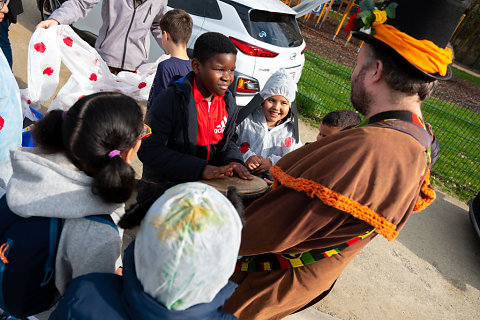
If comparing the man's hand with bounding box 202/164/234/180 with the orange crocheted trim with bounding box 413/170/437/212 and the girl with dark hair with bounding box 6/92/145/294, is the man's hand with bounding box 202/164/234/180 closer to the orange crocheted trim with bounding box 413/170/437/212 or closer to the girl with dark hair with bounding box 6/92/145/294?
the girl with dark hair with bounding box 6/92/145/294

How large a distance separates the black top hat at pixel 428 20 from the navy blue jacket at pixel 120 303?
1.14m

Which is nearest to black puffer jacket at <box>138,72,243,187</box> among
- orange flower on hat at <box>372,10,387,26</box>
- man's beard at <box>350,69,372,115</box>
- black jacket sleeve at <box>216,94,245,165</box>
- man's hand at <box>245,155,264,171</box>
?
black jacket sleeve at <box>216,94,245,165</box>

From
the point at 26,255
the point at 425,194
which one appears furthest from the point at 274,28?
the point at 26,255

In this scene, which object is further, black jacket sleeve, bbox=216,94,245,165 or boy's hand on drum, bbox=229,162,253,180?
black jacket sleeve, bbox=216,94,245,165

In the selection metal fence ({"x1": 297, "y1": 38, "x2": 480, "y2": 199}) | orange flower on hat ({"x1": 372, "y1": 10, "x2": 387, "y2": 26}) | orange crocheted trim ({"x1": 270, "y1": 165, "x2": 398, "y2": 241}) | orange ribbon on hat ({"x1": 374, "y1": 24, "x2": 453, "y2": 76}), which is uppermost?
orange flower on hat ({"x1": 372, "y1": 10, "x2": 387, "y2": 26})

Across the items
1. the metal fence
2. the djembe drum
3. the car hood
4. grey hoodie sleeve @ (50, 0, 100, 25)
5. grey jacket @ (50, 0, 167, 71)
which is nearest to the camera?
the djembe drum

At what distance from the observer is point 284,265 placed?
148cm

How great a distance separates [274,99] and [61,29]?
2.33 meters

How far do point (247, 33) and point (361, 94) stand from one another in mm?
3742

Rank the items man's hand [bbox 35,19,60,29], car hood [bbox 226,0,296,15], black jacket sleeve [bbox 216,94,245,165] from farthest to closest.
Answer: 1. car hood [bbox 226,0,296,15]
2. man's hand [bbox 35,19,60,29]
3. black jacket sleeve [bbox 216,94,245,165]

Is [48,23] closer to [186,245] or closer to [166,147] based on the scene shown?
[166,147]

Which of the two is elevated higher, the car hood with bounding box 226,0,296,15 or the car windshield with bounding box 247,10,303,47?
the car hood with bounding box 226,0,296,15

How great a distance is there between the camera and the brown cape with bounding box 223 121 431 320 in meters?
1.10

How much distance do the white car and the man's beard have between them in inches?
130
